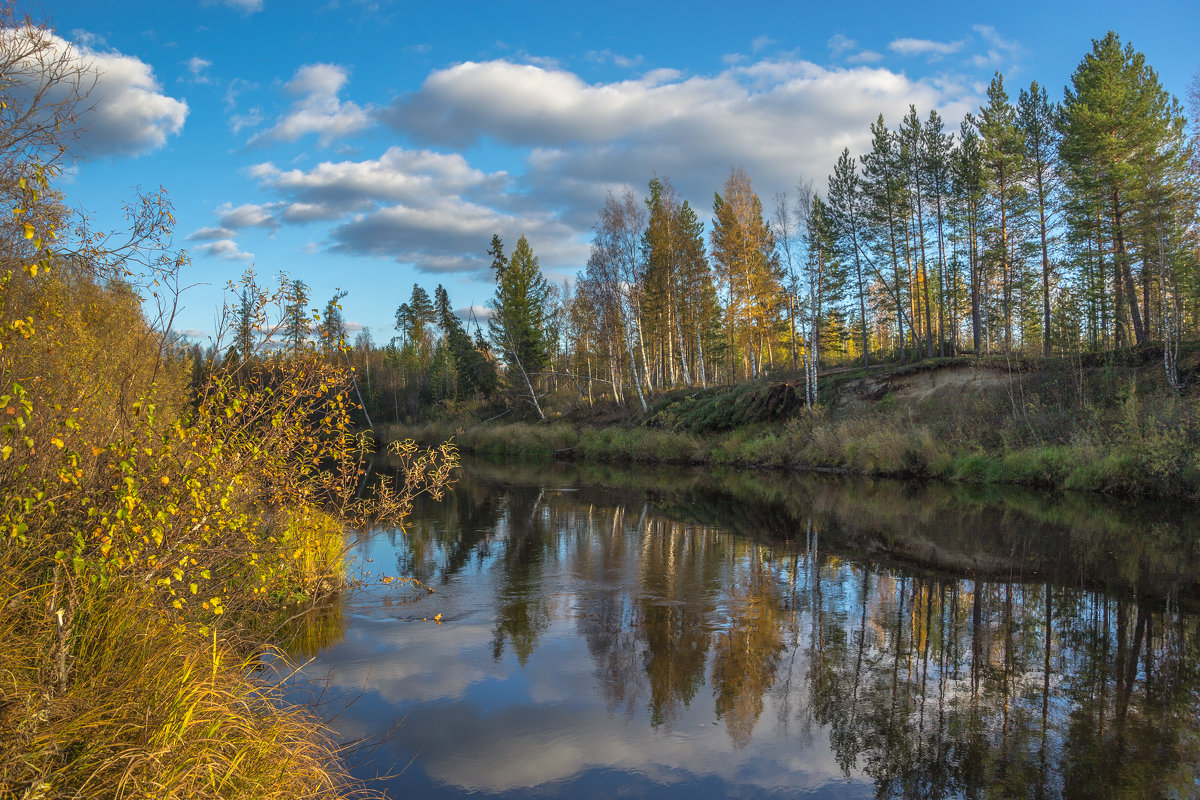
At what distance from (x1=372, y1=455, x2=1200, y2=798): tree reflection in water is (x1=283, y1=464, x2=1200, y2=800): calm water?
0.03 meters

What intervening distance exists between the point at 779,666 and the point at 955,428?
21.6m

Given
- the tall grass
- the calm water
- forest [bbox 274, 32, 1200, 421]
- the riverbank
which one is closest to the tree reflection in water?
the calm water

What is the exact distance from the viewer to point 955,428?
2561 centimetres

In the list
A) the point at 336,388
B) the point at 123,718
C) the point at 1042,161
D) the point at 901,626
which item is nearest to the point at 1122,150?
Result: the point at 1042,161

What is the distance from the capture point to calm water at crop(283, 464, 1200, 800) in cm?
519

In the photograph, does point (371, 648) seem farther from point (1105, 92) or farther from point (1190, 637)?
point (1105, 92)

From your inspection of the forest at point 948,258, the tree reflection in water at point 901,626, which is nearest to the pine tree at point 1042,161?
the forest at point 948,258

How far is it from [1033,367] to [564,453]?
24.3 m

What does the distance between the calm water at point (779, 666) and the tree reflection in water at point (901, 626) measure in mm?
33

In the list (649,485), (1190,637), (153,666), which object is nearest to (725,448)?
(649,485)

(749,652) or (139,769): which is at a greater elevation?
(139,769)

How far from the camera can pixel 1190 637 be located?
7.82 m

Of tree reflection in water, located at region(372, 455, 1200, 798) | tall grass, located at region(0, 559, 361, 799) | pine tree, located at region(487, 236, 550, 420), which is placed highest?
pine tree, located at region(487, 236, 550, 420)

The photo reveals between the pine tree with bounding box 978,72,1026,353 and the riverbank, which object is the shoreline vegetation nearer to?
the riverbank
